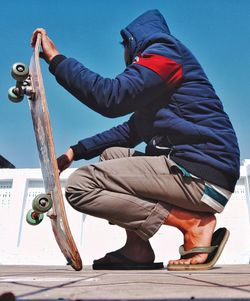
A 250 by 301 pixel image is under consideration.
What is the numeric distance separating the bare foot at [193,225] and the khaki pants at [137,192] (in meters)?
0.03

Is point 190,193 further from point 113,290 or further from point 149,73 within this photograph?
point 113,290

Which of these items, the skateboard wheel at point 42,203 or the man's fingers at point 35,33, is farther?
the man's fingers at point 35,33

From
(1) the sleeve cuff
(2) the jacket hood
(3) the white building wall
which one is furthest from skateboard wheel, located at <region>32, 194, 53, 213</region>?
(3) the white building wall

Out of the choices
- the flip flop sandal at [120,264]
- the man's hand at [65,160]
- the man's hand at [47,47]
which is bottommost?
the flip flop sandal at [120,264]

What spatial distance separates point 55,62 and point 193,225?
915 mm

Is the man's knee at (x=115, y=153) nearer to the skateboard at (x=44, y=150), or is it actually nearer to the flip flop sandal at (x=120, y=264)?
the skateboard at (x=44, y=150)

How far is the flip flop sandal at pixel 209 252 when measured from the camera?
4.71ft

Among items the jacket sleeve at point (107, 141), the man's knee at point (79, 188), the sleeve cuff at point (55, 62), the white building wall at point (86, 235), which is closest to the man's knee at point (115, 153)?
the jacket sleeve at point (107, 141)

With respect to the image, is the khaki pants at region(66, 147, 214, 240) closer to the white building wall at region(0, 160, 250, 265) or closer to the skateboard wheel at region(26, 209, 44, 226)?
the skateboard wheel at region(26, 209, 44, 226)

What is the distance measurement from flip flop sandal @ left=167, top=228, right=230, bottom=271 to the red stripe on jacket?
703 mm

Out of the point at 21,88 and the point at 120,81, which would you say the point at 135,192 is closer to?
the point at 120,81

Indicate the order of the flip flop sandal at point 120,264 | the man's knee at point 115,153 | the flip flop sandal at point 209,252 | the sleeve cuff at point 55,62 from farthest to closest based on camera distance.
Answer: the man's knee at point 115,153
the flip flop sandal at point 120,264
the sleeve cuff at point 55,62
the flip flop sandal at point 209,252

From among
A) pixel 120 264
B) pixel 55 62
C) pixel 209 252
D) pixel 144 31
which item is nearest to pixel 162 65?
pixel 144 31

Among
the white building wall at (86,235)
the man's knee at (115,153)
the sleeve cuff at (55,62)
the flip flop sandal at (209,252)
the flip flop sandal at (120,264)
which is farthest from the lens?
the white building wall at (86,235)
